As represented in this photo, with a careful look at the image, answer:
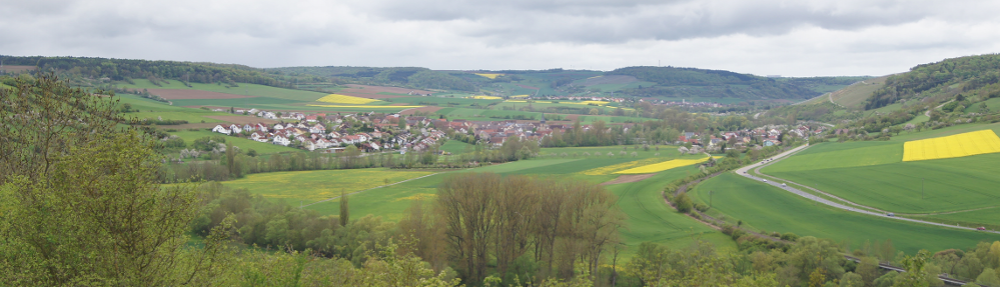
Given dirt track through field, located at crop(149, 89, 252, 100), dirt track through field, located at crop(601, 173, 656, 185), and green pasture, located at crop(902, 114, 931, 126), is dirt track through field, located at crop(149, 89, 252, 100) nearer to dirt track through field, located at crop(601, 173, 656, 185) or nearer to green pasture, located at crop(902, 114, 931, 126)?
dirt track through field, located at crop(601, 173, 656, 185)

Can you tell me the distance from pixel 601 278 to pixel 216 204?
2585cm

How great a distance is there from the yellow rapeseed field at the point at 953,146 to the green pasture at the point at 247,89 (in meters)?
115

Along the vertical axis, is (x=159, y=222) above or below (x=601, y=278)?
above

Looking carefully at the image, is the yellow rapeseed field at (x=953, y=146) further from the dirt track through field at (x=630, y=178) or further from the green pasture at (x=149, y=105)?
the green pasture at (x=149, y=105)

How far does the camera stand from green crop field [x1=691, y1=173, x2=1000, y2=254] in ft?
108

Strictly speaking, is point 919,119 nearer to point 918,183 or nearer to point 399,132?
point 918,183

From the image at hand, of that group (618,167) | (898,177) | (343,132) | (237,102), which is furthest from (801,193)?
(237,102)

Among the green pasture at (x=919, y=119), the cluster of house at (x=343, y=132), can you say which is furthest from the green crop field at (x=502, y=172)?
the green pasture at (x=919, y=119)

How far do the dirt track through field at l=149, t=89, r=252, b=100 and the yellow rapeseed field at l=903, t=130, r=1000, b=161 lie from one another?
112m

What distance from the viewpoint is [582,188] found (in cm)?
3466

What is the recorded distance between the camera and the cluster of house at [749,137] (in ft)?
297

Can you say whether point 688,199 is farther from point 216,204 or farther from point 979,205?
point 216,204

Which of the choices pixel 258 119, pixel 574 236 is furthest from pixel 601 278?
pixel 258 119

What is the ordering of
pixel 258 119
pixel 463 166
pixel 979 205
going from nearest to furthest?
pixel 979 205
pixel 463 166
pixel 258 119
